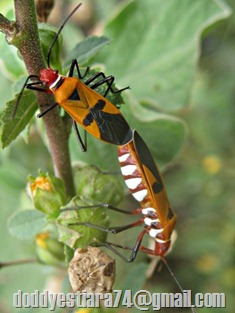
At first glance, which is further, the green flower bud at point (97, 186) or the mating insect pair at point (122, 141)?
the green flower bud at point (97, 186)

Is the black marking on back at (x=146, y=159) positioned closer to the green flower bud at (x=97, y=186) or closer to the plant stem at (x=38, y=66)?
the green flower bud at (x=97, y=186)

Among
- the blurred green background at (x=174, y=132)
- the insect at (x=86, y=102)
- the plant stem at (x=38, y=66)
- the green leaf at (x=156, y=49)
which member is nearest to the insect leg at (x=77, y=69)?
the insect at (x=86, y=102)

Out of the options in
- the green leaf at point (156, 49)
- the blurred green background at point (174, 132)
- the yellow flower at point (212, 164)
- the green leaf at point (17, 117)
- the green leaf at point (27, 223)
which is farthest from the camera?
the yellow flower at point (212, 164)

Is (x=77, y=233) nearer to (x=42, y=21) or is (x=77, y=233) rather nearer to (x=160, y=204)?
(x=160, y=204)

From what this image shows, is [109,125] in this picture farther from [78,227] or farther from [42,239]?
[42,239]

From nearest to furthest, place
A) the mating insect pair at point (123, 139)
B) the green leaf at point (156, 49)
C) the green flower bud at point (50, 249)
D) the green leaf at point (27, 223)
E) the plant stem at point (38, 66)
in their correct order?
the plant stem at point (38, 66) < the mating insect pair at point (123, 139) < the green leaf at point (27, 223) < the green flower bud at point (50, 249) < the green leaf at point (156, 49)

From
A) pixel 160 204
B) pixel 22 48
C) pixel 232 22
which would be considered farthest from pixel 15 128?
pixel 232 22

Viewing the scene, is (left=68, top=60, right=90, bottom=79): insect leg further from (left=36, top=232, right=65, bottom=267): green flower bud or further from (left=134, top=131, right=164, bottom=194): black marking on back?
(left=36, top=232, right=65, bottom=267): green flower bud
